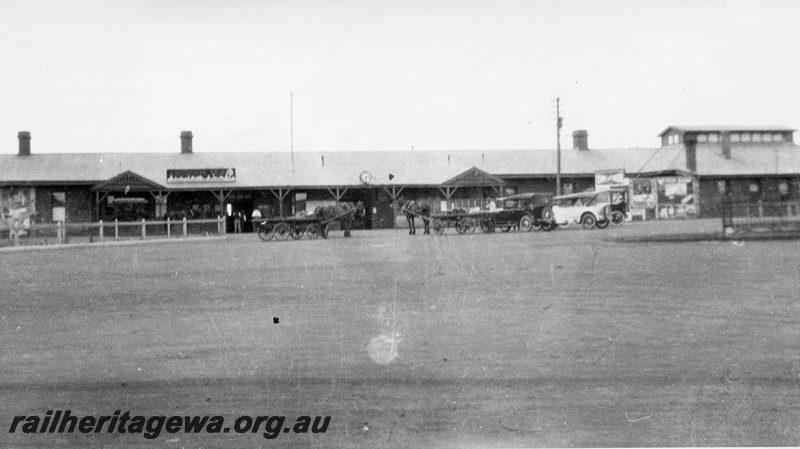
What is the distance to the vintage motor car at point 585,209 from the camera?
25.6 meters

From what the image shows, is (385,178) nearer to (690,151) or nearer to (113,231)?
(113,231)

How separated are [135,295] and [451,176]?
23.8m

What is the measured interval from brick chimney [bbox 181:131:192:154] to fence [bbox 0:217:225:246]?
32.2 feet

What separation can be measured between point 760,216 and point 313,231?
1452cm

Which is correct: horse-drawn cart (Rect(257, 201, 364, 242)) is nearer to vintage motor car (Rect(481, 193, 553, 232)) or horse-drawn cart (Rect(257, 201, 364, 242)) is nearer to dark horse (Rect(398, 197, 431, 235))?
dark horse (Rect(398, 197, 431, 235))

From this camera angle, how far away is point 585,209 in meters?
25.9

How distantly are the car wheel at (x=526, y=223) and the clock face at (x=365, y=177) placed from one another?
309 inches

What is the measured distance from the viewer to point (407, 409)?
15.5ft

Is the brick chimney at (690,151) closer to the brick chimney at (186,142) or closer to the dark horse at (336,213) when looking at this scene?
the dark horse at (336,213)

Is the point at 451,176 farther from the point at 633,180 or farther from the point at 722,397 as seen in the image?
the point at 722,397

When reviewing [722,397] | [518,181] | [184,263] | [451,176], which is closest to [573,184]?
[518,181]

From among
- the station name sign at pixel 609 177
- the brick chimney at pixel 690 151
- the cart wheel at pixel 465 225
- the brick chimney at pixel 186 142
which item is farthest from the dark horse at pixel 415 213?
the brick chimney at pixel 186 142

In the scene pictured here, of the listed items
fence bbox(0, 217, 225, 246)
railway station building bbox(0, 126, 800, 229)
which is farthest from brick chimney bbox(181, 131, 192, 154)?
fence bbox(0, 217, 225, 246)

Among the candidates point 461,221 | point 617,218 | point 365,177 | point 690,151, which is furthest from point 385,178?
point 690,151
